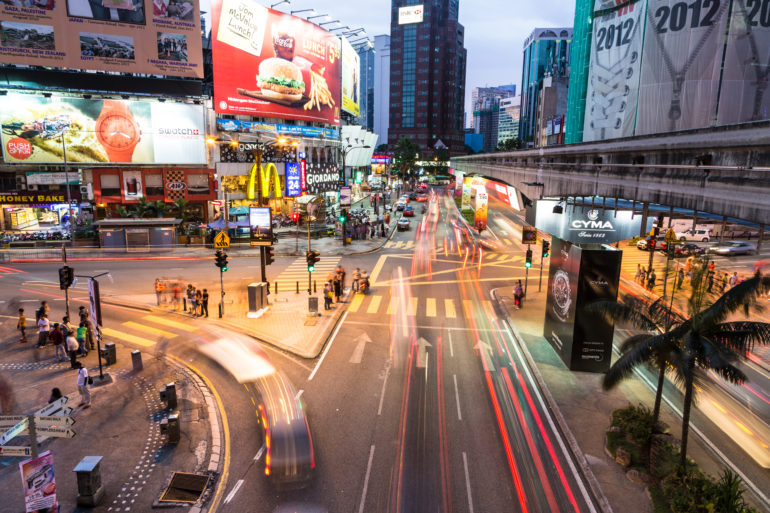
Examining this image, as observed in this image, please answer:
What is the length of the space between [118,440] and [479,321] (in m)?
17.4

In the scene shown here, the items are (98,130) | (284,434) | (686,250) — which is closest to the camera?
(284,434)

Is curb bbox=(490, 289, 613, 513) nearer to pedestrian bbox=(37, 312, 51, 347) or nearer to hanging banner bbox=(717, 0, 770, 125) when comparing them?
pedestrian bbox=(37, 312, 51, 347)

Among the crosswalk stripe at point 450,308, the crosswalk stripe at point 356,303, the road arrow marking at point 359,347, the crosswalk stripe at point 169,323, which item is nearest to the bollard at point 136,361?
the crosswalk stripe at point 169,323

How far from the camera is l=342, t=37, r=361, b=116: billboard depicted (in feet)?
264

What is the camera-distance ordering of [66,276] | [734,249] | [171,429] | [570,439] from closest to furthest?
1. [171,429]
2. [570,439]
3. [66,276]
4. [734,249]

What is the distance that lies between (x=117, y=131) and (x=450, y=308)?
4402 cm

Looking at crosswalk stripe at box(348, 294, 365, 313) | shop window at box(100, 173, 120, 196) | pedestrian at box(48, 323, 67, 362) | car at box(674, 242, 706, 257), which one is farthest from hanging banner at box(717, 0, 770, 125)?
shop window at box(100, 173, 120, 196)

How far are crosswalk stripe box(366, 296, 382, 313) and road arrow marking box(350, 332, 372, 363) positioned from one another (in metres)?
3.79

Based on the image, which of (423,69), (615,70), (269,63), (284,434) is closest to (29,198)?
(269,63)

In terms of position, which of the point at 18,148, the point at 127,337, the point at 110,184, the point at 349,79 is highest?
the point at 349,79

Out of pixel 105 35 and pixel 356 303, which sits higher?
pixel 105 35

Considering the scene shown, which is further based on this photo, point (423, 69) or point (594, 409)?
point (423, 69)

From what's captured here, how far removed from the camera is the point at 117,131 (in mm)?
49531

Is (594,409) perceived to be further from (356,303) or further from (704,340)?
(356,303)
